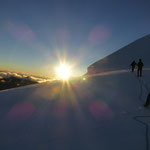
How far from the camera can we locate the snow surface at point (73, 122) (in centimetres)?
266

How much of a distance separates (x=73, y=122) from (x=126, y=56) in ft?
104

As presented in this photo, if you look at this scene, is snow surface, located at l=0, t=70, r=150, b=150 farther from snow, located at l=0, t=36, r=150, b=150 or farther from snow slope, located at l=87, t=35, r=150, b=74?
snow slope, located at l=87, t=35, r=150, b=74

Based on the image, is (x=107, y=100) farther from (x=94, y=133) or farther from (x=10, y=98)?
(x=10, y=98)

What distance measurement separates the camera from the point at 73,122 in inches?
137

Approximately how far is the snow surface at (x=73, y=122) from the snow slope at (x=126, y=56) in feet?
74.8

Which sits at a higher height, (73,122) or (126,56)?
(126,56)

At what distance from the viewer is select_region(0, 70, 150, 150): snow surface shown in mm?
2662

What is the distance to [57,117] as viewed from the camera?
3742 millimetres

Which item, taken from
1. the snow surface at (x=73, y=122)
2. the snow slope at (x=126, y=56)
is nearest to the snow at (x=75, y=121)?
the snow surface at (x=73, y=122)

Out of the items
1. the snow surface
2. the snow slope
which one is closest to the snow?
the snow surface

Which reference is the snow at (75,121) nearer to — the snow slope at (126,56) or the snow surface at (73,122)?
the snow surface at (73,122)

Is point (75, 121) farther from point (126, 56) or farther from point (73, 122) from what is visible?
point (126, 56)

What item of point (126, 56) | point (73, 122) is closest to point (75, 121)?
point (73, 122)

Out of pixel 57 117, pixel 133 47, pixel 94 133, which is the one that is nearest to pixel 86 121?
pixel 94 133
